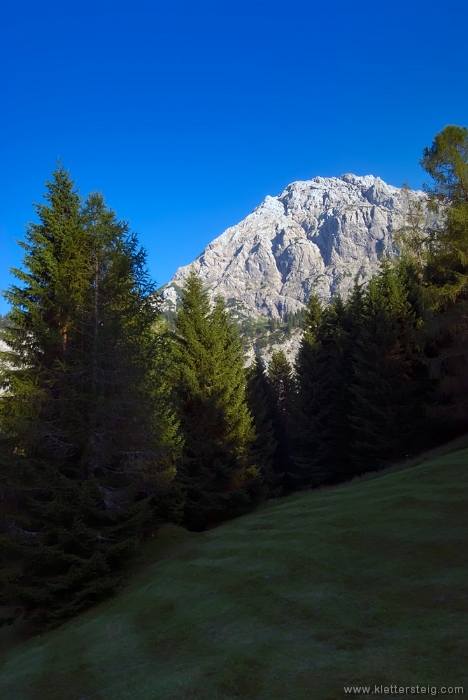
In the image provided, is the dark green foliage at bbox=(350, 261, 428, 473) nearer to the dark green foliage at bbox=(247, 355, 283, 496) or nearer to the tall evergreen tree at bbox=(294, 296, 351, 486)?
the tall evergreen tree at bbox=(294, 296, 351, 486)

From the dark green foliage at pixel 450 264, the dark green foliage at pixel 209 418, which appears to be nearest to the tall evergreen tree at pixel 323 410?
the dark green foliage at pixel 209 418

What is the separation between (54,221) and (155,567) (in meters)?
12.7

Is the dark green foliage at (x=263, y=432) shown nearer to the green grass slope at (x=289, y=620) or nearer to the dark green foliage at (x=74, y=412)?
the dark green foliage at (x=74, y=412)

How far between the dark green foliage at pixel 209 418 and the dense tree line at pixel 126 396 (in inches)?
3.5

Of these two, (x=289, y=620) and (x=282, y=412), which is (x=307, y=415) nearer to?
(x=282, y=412)

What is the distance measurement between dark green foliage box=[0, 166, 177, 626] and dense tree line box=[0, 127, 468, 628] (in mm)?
55

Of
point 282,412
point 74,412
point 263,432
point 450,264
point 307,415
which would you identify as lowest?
point 263,432

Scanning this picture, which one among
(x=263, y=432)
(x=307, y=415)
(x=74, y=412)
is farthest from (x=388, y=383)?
(x=74, y=412)

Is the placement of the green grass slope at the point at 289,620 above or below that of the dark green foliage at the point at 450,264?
below

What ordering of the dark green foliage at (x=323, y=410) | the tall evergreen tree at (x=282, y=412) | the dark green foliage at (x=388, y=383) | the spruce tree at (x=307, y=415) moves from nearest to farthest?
1. the dark green foliage at (x=388, y=383)
2. the dark green foliage at (x=323, y=410)
3. the spruce tree at (x=307, y=415)
4. the tall evergreen tree at (x=282, y=412)

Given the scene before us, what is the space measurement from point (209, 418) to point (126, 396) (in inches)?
426

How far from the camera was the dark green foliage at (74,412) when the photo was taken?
12672mm

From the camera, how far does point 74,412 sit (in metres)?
14.0

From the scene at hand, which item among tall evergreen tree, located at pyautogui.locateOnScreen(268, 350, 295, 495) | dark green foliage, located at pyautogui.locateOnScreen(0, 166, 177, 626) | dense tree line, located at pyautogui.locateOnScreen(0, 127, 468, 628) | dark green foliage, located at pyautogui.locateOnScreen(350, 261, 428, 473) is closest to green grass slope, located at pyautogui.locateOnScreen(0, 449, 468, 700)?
dark green foliage, located at pyautogui.locateOnScreen(0, 166, 177, 626)
